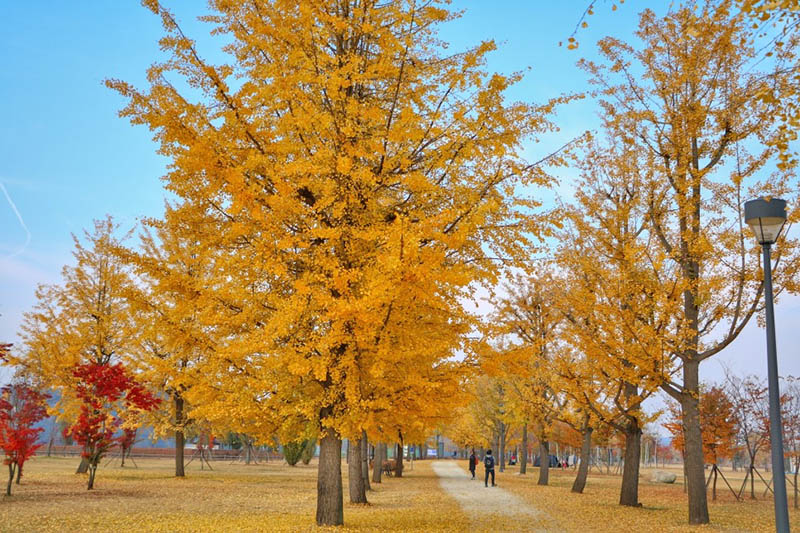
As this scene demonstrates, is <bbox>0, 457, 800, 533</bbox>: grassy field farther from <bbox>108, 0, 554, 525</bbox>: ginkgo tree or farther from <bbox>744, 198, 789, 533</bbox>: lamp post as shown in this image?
<bbox>744, 198, 789, 533</bbox>: lamp post

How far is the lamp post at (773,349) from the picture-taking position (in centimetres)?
689

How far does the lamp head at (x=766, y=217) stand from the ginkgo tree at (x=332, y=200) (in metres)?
3.11

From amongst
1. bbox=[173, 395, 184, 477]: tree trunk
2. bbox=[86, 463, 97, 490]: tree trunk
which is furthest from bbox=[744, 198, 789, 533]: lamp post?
bbox=[173, 395, 184, 477]: tree trunk

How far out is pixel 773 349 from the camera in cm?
735

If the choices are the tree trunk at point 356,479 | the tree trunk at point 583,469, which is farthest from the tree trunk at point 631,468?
the tree trunk at point 356,479

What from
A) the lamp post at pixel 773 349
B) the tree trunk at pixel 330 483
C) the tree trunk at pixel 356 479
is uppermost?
the lamp post at pixel 773 349

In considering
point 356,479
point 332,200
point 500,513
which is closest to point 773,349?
point 332,200

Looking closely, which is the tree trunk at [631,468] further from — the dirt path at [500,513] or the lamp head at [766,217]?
the lamp head at [766,217]

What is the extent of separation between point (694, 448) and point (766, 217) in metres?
8.51

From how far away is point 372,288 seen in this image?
8234mm

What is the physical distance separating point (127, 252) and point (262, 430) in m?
3.61

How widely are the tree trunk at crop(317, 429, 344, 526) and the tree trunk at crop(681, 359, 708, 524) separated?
8021mm

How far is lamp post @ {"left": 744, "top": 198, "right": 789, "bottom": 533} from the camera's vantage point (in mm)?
6887

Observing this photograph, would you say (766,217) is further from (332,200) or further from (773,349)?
(332,200)
